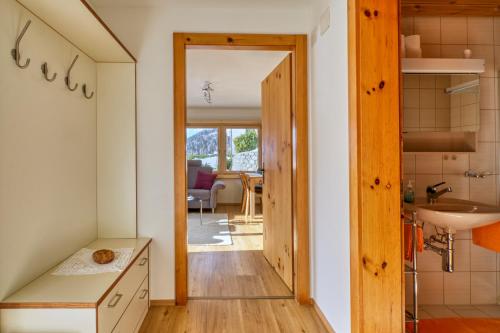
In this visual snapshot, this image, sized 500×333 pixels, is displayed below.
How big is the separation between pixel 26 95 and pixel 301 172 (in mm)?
1823

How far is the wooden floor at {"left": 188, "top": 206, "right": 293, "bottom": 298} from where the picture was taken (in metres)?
2.78

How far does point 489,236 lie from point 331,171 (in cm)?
105

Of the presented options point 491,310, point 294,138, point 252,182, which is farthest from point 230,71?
point 491,310

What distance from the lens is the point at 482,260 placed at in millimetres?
2484

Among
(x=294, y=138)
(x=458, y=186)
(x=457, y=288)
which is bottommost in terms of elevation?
(x=457, y=288)

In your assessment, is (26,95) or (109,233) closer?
(26,95)

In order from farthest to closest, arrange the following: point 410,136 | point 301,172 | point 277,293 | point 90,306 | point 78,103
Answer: point 277,293, point 301,172, point 410,136, point 78,103, point 90,306

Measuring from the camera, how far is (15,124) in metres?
1.46

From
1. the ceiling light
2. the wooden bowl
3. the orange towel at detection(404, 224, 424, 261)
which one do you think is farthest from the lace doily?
the ceiling light

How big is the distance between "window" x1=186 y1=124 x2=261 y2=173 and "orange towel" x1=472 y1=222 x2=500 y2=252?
5.79 m

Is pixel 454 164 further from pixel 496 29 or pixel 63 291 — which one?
pixel 63 291

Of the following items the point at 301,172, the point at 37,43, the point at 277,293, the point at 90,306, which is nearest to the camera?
the point at 90,306

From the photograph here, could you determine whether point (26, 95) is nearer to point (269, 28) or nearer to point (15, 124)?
point (15, 124)

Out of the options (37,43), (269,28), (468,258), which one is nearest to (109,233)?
(37,43)
